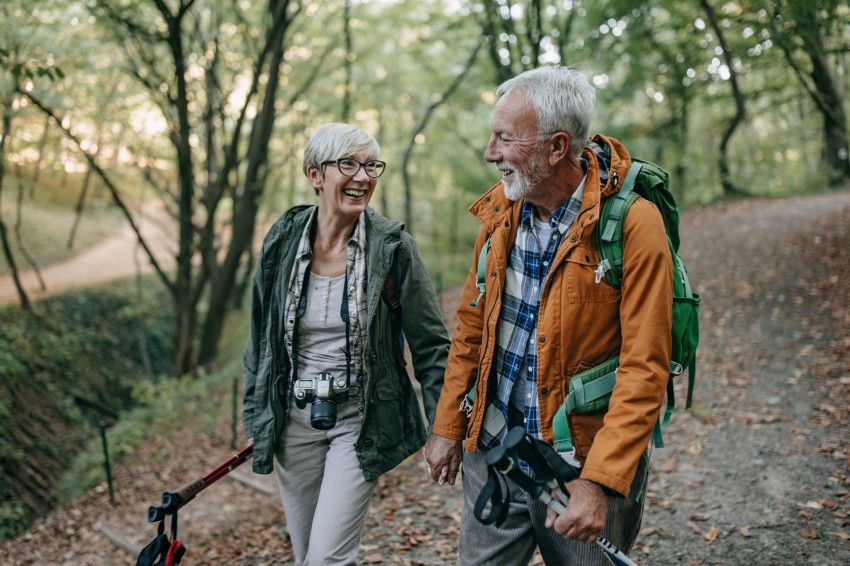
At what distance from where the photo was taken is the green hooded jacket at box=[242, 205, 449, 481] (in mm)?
2742

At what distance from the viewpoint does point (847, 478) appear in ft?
14.5

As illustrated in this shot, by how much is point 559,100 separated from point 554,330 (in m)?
0.79

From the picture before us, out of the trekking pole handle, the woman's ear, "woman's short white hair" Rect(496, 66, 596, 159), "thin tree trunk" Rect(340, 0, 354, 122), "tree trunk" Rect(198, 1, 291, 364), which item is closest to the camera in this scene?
the trekking pole handle

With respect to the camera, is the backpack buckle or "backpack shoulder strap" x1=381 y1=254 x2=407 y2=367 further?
"backpack shoulder strap" x1=381 y1=254 x2=407 y2=367

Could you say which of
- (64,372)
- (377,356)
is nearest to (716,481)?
(377,356)

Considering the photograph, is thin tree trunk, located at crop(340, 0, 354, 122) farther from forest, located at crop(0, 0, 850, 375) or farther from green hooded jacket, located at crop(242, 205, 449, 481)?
green hooded jacket, located at crop(242, 205, 449, 481)

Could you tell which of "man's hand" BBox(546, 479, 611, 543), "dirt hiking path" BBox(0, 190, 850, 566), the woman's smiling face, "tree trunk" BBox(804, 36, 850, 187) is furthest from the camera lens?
"tree trunk" BBox(804, 36, 850, 187)

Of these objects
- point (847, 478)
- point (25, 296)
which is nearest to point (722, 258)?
point (847, 478)

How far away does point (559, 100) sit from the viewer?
2.07m

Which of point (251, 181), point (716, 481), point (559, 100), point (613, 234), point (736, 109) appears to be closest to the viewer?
point (613, 234)

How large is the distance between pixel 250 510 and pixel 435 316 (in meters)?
3.79

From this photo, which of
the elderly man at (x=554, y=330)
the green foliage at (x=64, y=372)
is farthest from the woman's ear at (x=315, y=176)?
the green foliage at (x=64, y=372)

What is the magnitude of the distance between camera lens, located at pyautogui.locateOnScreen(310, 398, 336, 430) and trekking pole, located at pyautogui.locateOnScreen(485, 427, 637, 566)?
1.01 metres

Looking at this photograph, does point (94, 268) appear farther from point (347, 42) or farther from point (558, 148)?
point (558, 148)
